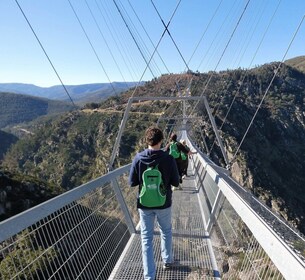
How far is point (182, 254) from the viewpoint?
572cm

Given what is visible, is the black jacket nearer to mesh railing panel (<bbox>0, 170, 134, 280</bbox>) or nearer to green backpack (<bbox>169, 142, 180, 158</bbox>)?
mesh railing panel (<bbox>0, 170, 134, 280</bbox>)

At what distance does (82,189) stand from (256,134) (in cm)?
12901

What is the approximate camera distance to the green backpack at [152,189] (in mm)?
4301

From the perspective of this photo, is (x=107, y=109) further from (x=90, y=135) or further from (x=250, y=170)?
(x=250, y=170)

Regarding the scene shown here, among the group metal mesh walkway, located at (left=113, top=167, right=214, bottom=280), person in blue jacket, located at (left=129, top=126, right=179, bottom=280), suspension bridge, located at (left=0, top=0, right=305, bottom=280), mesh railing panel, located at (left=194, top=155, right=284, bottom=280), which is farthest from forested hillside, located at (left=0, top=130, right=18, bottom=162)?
person in blue jacket, located at (left=129, top=126, right=179, bottom=280)

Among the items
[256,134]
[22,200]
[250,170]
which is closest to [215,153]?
[250,170]

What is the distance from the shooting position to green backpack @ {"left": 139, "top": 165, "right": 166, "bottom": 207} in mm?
4301

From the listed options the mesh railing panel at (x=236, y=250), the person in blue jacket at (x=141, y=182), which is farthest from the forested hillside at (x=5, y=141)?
the person in blue jacket at (x=141, y=182)

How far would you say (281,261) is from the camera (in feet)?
7.82

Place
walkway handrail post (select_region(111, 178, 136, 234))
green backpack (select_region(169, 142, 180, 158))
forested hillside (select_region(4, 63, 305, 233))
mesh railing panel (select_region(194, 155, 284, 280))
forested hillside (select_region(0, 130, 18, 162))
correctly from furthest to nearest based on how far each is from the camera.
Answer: forested hillside (select_region(0, 130, 18, 162)) → forested hillside (select_region(4, 63, 305, 233)) → green backpack (select_region(169, 142, 180, 158)) → walkway handrail post (select_region(111, 178, 136, 234)) → mesh railing panel (select_region(194, 155, 284, 280))

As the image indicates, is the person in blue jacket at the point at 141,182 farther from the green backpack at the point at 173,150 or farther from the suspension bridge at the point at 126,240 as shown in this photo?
the green backpack at the point at 173,150

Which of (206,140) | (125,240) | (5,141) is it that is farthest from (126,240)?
(5,141)

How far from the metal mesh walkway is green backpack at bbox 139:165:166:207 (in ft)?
3.48

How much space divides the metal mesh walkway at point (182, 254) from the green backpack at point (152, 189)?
3.48ft
